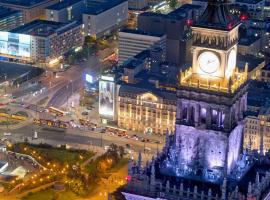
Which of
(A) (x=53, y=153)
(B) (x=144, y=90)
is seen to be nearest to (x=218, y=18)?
(A) (x=53, y=153)

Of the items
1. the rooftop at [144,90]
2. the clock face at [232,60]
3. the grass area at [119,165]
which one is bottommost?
the grass area at [119,165]

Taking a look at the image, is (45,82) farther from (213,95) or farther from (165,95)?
(213,95)

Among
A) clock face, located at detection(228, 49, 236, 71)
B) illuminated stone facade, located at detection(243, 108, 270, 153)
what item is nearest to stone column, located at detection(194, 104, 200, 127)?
clock face, located at detection(228, 49, 236, 71)

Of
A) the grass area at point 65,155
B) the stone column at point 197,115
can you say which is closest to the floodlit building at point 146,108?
the grass area at point 65,155

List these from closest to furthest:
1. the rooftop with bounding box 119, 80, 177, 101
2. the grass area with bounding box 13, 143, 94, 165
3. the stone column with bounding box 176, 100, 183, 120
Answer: the stone column with bounding box 176, 100, 183, 120 → the grass area with bounding box 13, 143, 94, 165 → the rooftop with bounding box 119, 80, 177, 101

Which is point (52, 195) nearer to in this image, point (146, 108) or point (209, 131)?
point (146, 108)

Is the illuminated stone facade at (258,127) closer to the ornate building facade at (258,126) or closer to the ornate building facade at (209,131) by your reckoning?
the ornate building facade at (258,126)

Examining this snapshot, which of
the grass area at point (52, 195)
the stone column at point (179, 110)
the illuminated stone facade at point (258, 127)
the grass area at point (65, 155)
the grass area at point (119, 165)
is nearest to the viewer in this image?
the stone column at point (179, 110)

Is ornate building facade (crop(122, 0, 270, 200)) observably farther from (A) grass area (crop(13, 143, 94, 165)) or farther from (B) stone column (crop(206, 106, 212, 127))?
(A) grass area (crop(13, 143, 94, 165))
